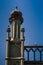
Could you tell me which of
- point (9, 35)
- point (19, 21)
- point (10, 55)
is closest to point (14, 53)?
point (10, 55)

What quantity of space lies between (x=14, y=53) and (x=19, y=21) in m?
2.60

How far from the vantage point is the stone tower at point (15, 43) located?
1623 cm

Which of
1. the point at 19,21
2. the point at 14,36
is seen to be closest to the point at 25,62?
the point at 14,36

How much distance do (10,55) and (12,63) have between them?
63 centimetres

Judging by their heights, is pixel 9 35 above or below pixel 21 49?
above

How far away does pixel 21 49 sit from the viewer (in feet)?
53.5

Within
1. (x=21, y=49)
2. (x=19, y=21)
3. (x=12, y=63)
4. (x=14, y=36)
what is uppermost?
(x=19, y=21)

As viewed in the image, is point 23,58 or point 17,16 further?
point 17,16

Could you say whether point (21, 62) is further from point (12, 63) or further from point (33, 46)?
point (33, 46)

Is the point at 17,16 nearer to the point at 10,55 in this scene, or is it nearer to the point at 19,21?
the point at 19,21

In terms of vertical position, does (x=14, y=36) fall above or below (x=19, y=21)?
below

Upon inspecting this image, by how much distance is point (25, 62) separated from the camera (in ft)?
54.6

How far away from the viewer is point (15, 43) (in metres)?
16.5

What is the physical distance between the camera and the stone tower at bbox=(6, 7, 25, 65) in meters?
16.2
